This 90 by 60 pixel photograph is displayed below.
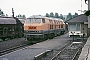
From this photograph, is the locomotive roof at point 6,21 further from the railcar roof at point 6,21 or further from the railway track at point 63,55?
the railway track at point 63,55

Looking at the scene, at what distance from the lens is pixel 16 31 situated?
30688mm

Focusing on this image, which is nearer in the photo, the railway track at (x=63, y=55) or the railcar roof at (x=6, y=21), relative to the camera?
the railway track at (x=63, y=55)

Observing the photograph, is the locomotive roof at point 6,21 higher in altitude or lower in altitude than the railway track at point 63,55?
higher

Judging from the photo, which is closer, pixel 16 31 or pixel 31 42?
pixel 31 42

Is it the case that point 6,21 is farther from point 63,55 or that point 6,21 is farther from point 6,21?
point 63,55

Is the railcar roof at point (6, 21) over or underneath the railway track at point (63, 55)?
over

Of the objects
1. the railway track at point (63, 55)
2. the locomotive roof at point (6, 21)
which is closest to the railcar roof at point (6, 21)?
the locomotive roof at point (6, 21)

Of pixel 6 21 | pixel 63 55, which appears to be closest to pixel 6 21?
pixel 6 21

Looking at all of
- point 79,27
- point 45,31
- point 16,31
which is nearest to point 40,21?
point 45,31

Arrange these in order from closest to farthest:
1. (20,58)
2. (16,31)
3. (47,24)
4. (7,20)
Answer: (20,58) → (47,24) → (7,20) → (16,31)

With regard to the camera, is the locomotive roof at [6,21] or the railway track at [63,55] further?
the locomotive roof at [6,21]

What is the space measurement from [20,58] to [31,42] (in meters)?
10.5

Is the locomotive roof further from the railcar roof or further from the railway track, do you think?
the railway track

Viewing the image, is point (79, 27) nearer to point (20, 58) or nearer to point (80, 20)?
point (80, 20)
